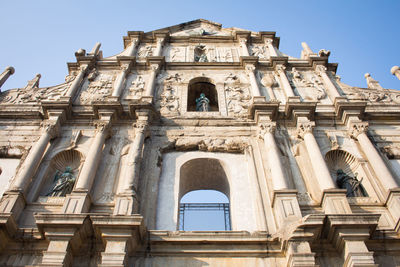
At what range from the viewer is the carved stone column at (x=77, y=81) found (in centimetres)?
1136

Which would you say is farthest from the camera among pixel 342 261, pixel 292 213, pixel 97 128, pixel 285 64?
pixel 285 64

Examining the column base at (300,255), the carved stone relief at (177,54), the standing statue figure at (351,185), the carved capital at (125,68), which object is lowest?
the column base at (300,255)

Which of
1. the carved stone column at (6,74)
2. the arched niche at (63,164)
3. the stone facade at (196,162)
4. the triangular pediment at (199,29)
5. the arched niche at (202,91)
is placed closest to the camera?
the stone facade at (196,162)

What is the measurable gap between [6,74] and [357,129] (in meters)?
11.4

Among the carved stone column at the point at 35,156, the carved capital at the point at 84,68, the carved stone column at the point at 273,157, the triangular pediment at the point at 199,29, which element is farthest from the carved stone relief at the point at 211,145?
the triangular pediment at the point at 199,29

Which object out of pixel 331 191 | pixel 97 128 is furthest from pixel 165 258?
pixel 97 128

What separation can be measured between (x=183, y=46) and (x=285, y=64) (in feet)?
14.2

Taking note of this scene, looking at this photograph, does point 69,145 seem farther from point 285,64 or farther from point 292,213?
point 285,64

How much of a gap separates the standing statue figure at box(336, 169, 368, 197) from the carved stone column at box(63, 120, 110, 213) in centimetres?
586

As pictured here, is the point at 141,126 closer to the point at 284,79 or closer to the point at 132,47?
the point at 284,79

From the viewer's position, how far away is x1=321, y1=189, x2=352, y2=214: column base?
7.22 meters

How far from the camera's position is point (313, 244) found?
6734 millimetres

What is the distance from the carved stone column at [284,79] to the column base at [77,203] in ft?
20.9

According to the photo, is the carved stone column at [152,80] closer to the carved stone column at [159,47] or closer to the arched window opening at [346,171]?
the carved stone column at [159,47]
